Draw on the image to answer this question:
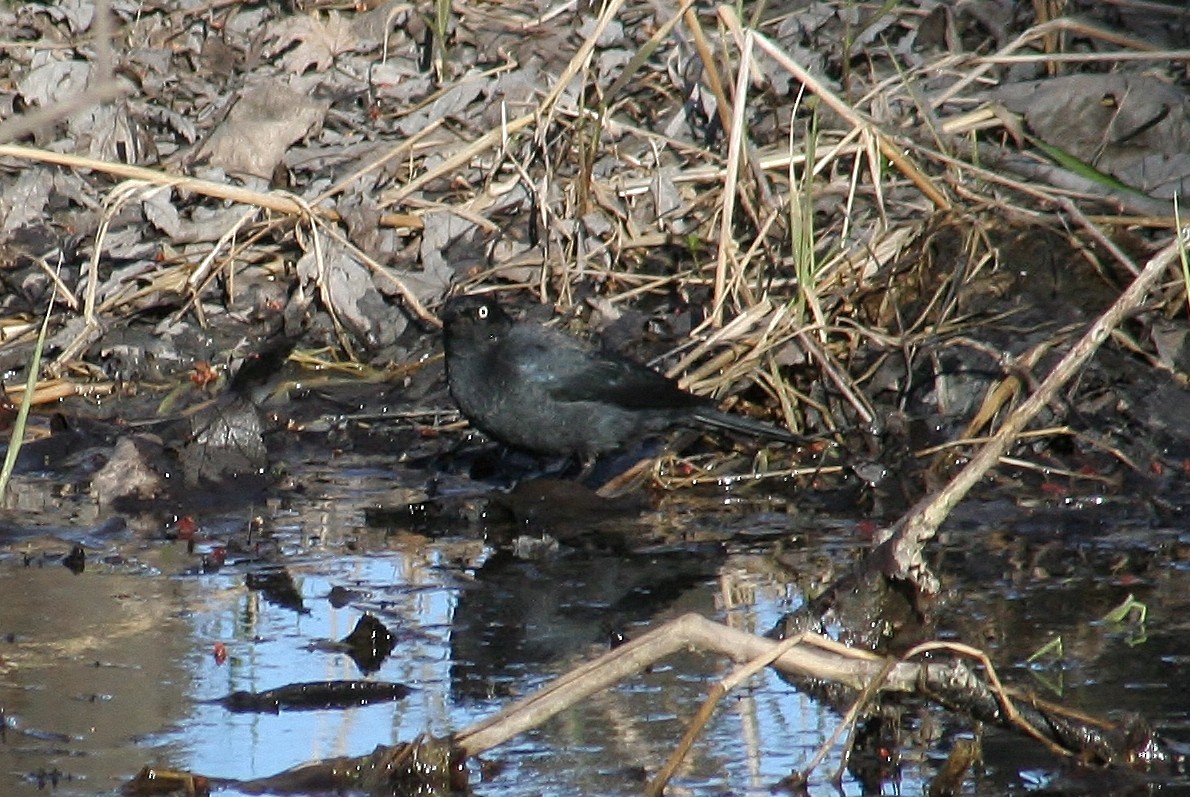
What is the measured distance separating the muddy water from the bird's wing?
20.7 inches

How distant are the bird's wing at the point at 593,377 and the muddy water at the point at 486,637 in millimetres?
526

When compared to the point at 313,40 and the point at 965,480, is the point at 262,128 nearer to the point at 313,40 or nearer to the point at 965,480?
the point at 313,40

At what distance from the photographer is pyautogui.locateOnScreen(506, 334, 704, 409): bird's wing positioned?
6633 millimetres

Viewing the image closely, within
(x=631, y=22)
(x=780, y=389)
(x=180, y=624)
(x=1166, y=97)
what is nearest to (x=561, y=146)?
(x=631, y=22)

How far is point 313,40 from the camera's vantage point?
9477 mm

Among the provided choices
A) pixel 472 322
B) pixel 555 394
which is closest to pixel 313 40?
pixel 472 322

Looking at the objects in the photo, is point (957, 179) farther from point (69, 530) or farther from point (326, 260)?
point (69, 530)

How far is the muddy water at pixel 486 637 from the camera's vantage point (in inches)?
146

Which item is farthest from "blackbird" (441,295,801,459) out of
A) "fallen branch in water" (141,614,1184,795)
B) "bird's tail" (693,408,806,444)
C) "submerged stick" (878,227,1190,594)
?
"fallen branch in water" (141,614,1184,795)

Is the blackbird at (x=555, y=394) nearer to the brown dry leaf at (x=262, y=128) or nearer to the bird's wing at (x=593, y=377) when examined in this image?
the bird's wing at (x=593, y=377)

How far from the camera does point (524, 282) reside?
787 centimetres

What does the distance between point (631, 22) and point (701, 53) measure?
1730 millimetres

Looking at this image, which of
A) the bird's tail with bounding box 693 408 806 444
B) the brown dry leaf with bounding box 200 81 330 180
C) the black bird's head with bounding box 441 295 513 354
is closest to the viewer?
the bird's tail with bounding box 693 408 806 444

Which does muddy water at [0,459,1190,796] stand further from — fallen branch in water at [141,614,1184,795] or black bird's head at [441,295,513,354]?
black bird's head at [441,295,513,354]
